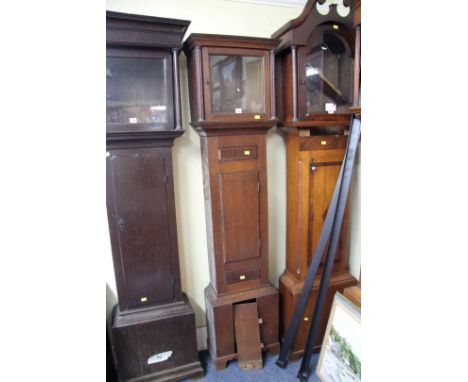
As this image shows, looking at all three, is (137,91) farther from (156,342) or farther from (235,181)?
(156,342)

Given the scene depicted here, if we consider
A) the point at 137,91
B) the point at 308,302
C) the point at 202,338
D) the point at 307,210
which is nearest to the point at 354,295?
the point at 308,302

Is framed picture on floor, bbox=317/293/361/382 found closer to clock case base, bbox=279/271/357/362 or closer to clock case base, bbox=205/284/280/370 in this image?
clock case base, bbox=279/271/357/362

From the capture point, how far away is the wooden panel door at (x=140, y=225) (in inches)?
63.1

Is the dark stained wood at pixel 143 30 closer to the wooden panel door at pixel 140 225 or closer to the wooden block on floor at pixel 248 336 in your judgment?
the wooden panel door at pixel 140 225

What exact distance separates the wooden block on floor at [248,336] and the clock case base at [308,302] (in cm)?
22

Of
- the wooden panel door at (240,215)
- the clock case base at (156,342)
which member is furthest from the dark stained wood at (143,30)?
the clock case base at (156,342)

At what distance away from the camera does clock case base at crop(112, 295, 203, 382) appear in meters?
1.72

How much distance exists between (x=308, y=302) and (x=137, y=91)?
1.57 m

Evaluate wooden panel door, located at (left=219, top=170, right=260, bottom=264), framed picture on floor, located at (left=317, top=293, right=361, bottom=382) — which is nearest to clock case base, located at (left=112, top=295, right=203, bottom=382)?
wooden panel door, located at (left=219, top=170, right=260, bottom=264)
